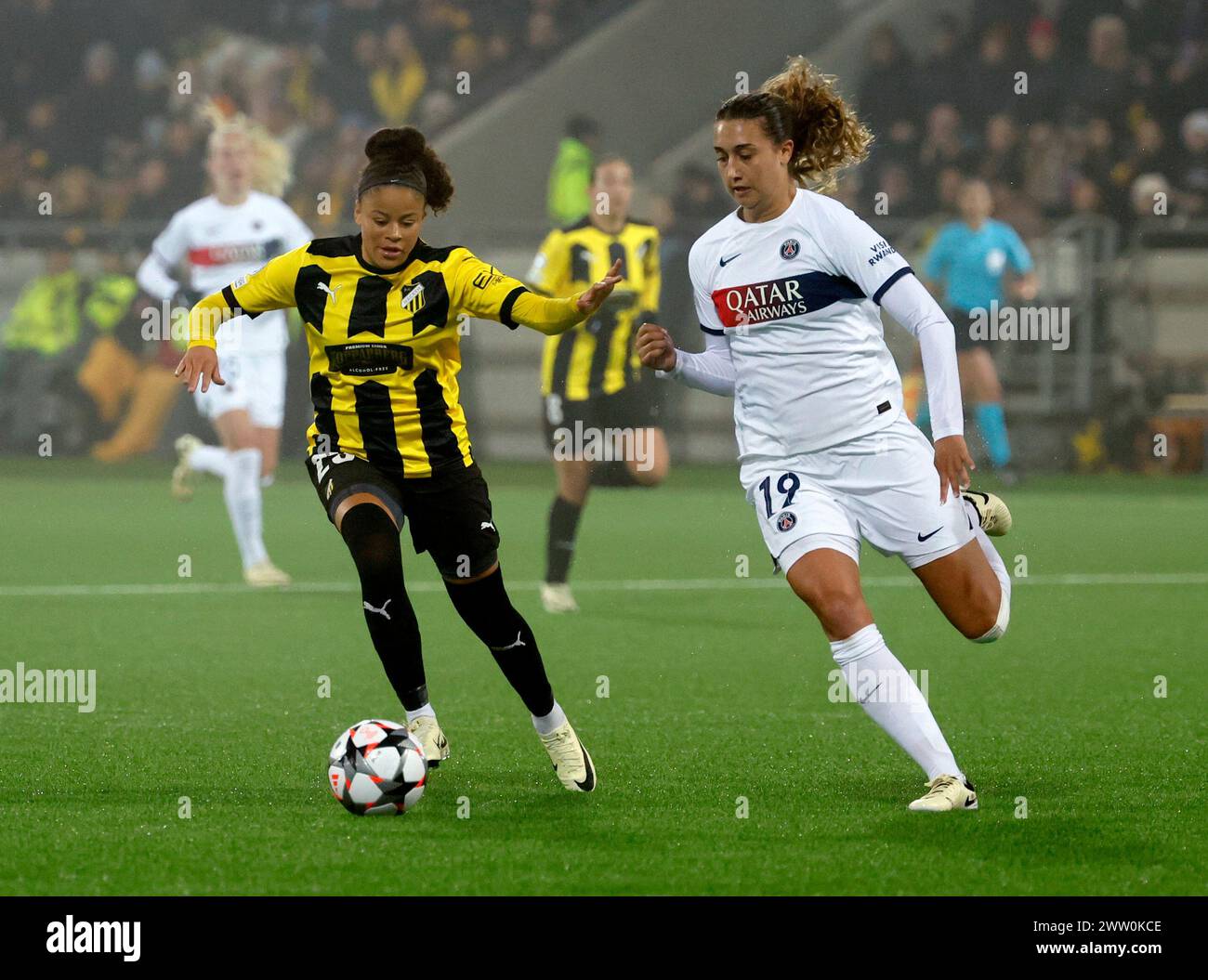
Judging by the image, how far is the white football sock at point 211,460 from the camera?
1105 cm

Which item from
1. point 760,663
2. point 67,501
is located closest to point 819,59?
point 67,501

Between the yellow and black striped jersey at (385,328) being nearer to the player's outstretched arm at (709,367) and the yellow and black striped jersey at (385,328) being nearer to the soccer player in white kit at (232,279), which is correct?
the player's outstretched arm at (709,367)

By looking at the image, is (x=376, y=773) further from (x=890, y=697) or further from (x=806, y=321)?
(x=806, y=321)

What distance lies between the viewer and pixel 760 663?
8305 mm

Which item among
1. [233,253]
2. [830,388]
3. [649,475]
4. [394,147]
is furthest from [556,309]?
[233,253]

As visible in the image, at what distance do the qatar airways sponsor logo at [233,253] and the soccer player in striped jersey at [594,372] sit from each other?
1946mm

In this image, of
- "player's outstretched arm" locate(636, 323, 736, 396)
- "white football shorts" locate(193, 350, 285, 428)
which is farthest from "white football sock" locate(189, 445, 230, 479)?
"player's outstretched arm" locate(636, 323, 736, 396)

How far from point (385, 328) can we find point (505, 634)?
0.97 meters

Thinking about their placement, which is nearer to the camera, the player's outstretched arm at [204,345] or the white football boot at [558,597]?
the player's outstretched arm at [204,345]

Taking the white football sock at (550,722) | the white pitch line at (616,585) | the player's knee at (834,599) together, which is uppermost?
the white pitch line at (616,585)

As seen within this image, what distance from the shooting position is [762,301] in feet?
18.0

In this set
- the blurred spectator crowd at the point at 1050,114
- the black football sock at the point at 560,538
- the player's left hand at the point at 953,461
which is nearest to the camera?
the player's left hand at the point at 953,461
